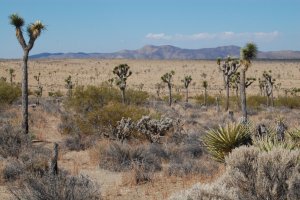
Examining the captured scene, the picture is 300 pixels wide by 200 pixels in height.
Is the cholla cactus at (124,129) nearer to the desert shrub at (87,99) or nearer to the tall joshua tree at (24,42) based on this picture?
the tall joshua tree at (24,42)

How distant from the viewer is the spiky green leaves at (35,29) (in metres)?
18.6

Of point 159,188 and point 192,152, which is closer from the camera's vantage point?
point 159,188

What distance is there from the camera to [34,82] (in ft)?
289

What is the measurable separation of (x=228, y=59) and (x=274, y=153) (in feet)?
109

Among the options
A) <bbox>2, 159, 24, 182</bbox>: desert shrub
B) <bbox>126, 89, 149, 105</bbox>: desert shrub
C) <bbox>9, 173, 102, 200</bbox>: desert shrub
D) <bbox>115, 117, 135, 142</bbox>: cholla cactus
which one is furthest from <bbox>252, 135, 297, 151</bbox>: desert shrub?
<bbox>126, 89, 149, 105</bbox>: desert shrub

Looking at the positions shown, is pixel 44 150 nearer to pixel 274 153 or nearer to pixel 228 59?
pixel 274 153

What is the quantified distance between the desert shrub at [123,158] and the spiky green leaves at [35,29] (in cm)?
744

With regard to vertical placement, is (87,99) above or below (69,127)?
above

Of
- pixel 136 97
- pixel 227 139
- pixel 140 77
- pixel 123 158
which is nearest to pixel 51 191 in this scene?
pixel 227 139

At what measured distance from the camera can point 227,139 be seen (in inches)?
422

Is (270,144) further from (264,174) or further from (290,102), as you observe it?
(290,102)

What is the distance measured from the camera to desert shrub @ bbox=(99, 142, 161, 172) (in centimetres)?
1266

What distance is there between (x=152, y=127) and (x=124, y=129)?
111 centimetres

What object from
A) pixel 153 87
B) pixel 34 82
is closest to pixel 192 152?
pixel 153 87
